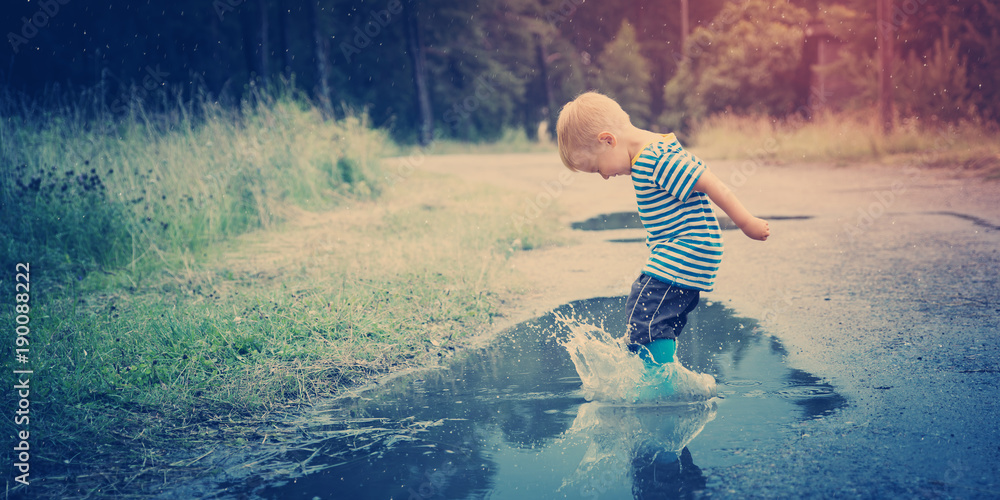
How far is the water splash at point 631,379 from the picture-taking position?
3584 mm

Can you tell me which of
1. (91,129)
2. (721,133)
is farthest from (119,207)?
(721,133)

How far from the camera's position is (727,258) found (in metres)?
7.00

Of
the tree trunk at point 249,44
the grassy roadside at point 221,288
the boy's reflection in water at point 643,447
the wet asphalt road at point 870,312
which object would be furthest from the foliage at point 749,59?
the boy's reflection in water at point 643,447

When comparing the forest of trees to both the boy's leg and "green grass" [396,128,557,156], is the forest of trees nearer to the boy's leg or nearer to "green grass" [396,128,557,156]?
"green grass" [396,128,557,156]

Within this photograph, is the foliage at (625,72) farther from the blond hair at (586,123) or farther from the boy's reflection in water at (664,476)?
the boy's reflection in water at (664,476)

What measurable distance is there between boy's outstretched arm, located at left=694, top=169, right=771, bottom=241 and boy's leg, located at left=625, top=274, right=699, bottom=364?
39cm

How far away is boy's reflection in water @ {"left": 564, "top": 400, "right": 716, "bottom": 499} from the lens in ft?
8.98

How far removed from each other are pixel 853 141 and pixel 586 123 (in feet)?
52.7

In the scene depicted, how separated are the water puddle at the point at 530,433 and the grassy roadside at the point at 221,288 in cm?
40

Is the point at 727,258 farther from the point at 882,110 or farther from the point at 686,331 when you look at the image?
the point at 882,110

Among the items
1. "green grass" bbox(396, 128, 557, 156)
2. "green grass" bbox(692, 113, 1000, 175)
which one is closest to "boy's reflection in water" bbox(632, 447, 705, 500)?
"green grass" bbox(692, 113, 1000, 175)

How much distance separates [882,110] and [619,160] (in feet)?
56.8

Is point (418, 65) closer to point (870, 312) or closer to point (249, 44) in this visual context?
point (249, 44)

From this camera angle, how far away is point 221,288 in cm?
614
